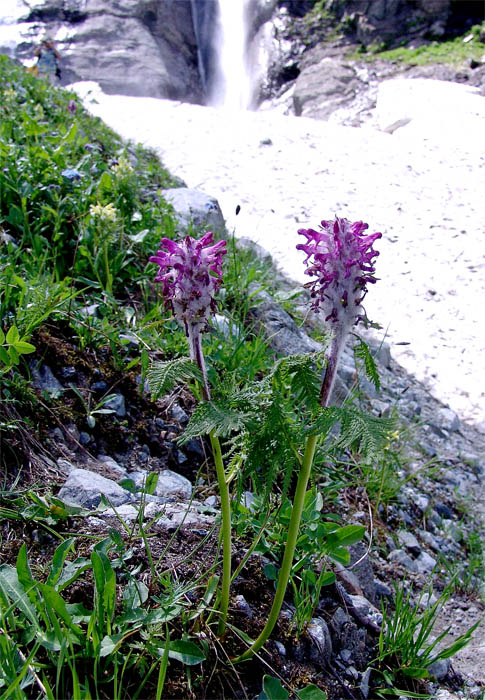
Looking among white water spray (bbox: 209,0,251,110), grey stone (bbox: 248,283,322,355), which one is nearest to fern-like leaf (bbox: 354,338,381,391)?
grey stone (bbox: 248,283,322,355)

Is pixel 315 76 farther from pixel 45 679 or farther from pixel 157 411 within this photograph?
pixel 45 679

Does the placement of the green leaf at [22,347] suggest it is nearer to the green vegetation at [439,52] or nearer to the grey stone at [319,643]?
the grey stone at [319,643]

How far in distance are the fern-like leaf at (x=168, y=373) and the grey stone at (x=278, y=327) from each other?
2050mm

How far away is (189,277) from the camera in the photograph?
4.09 ft

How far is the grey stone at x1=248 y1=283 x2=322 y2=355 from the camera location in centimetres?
341

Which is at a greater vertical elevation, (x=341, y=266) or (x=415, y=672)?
(x=341, y=266)

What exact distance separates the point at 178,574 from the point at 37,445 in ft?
2.61

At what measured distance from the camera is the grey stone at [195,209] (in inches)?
188

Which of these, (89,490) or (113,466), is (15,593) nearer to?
(89,490)

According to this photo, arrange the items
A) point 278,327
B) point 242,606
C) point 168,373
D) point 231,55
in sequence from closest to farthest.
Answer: point 168,373
point 242,606
point 278,327
point 231,55

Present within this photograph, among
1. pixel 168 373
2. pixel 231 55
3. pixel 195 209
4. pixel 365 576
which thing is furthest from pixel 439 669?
pixel 231 55

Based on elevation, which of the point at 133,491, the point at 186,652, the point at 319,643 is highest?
the point at 133,491

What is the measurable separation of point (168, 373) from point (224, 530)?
49 centimetres

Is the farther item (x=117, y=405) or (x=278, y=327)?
(x=278, y=327)
